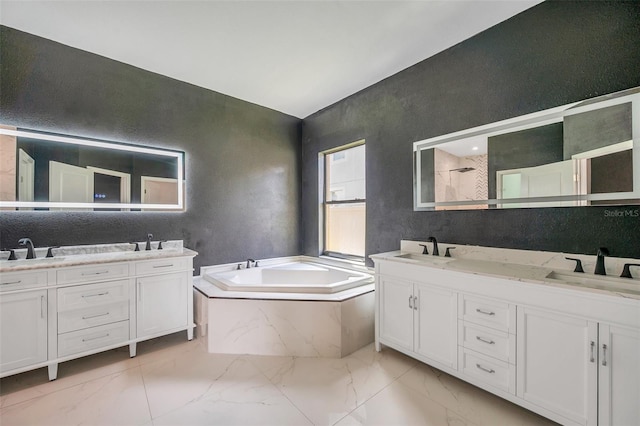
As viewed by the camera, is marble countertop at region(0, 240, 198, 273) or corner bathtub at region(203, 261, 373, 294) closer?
marble countertop at region(0, 240, 198, 273)

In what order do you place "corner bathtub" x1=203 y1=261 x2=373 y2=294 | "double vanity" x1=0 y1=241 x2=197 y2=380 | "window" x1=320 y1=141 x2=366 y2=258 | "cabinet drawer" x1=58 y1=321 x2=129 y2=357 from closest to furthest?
"double vanity" x1=0 y1=241 x2=197 y2=380, "cabinet drawer" x1=58 y1=321 x2=129 y2=357, "corner bathtub" x1=203 y1=261 x2=373 y2=294, "window" x1=320 y1=141 x2=366 y2=258

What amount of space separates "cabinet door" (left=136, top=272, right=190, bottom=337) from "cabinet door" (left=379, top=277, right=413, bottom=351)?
184 centimetres

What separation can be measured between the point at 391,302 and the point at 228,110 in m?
2.92

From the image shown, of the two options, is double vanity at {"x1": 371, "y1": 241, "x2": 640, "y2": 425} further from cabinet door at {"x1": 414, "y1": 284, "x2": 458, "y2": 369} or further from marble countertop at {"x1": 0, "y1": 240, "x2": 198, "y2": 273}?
marble countertop at {"x1": 0, "y1": 240, "x2": 198, "y2": 273}

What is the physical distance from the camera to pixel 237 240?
131 inches

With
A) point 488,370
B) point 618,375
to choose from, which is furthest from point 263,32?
point 618,375

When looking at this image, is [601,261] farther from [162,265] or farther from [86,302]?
[86,302]

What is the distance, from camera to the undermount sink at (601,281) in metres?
1.40

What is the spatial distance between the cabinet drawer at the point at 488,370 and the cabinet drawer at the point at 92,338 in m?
2.63

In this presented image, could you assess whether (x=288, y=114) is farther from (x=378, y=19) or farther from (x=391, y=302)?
(x=391, y=302)

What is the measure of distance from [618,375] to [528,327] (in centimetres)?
36

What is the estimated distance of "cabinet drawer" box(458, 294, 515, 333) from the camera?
1.59 m

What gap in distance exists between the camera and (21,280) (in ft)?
5.81

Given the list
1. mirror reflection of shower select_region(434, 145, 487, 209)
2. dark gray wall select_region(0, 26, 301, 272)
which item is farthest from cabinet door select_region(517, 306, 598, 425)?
dark gray wall select_region(0, 26, 301, 272)
